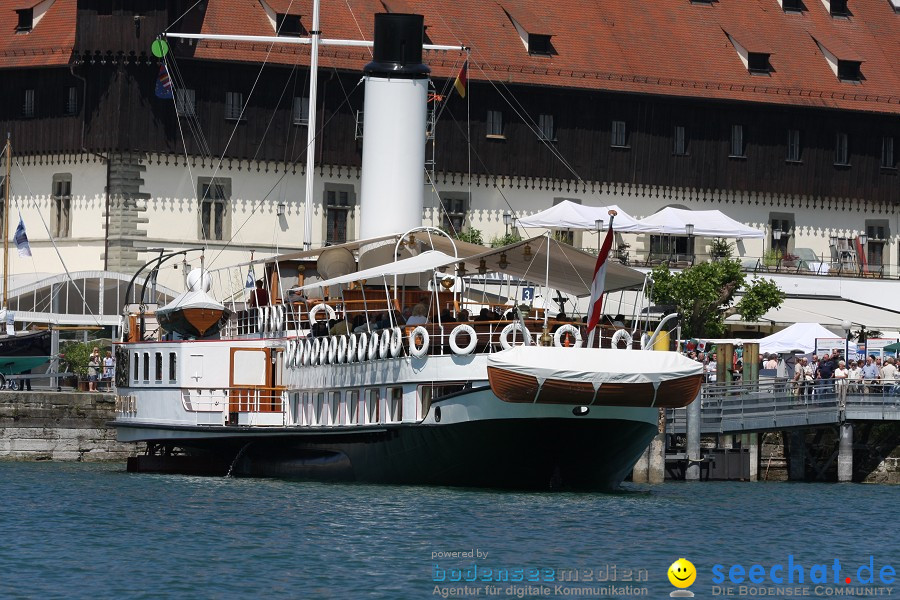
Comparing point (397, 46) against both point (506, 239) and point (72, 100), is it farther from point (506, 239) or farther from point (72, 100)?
point (72, 100)

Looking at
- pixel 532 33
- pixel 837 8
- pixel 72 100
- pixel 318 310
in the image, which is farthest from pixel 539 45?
pixel 318 310

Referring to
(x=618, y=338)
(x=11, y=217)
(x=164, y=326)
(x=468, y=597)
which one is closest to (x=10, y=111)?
(x=11, y=217)

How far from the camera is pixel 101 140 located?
67.8m

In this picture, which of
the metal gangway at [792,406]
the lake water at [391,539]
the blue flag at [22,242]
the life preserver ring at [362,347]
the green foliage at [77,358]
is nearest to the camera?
the lake water at [391,539]

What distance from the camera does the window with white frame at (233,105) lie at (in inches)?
2692

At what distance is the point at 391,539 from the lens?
3394 centimetres

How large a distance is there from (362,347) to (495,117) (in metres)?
31.5

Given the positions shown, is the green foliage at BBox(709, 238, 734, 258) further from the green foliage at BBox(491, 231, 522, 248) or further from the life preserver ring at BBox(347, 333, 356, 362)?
the life preserver ring at BBox(347, 333, 356, 362)

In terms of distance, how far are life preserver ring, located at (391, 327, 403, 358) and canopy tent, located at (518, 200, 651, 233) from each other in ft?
80.5

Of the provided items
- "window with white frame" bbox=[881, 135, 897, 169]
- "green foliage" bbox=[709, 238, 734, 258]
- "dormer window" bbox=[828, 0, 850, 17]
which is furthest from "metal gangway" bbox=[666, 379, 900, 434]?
"dormer window" bbox=[828, 0, 850, 17]

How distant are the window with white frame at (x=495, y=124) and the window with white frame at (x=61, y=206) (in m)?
13.9

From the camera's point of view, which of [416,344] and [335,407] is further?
[335,407]

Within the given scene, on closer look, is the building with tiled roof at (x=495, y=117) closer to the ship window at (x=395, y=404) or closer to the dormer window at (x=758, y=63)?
the dormer window at (x=758, y=63)

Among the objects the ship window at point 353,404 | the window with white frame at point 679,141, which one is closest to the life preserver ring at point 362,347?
the ship window at point 353,404
